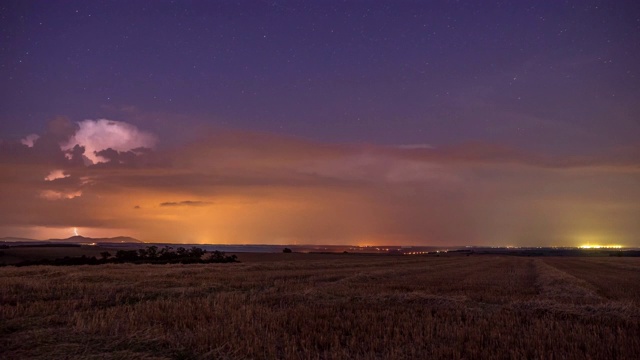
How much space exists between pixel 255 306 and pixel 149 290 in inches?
215

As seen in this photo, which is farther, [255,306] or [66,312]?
[255,306]

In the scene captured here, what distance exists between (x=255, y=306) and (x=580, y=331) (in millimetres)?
7873

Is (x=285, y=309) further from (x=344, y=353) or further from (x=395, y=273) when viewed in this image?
(x=395, y=273)

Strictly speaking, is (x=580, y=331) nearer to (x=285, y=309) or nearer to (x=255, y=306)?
(x=285, y=309)

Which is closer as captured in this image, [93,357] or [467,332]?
[93,357]

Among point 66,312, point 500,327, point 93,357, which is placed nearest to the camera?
point 93,357

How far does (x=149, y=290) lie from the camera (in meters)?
15.9

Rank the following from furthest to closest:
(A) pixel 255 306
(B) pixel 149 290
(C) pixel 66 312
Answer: (B) pixel 149 290
(A) pixel 255 306
(C) pixel 66 312

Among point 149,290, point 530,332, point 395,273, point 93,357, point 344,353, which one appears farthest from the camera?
point 395,273

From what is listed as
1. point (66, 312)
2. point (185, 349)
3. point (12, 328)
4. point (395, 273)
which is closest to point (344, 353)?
point (185, 349)

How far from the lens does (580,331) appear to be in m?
9.16

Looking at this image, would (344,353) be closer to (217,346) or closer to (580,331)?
(217,346)

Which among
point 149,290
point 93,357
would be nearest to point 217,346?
point 93,357

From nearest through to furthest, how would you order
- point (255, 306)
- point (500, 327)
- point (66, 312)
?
point (500, 327)
point (66, 312)
point (255, 306)
